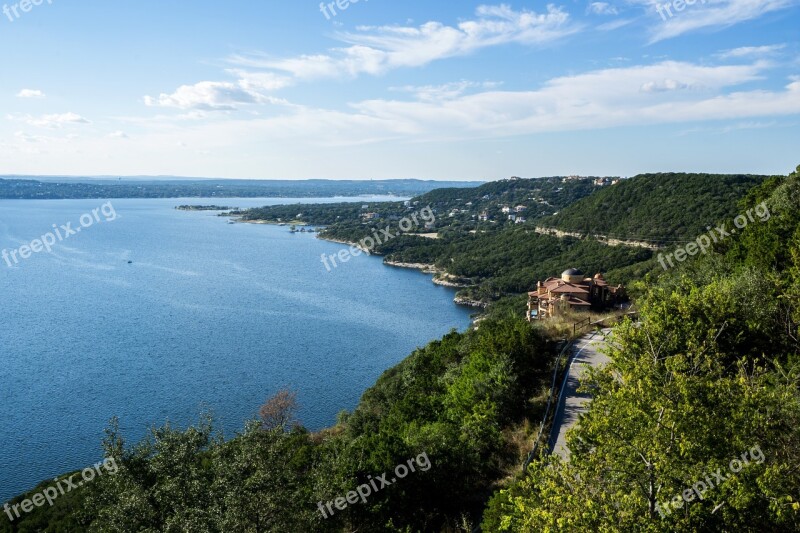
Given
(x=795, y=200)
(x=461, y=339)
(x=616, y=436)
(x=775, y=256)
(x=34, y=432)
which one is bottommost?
(x=34, y=432)

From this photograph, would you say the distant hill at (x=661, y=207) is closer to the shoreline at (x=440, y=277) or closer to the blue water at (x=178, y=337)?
the shoreline at (x=440, y=277)

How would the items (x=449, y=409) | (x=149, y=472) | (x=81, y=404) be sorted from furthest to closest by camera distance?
(x=81, y=404) < (x=449, y=409) < (x=149, y=472)

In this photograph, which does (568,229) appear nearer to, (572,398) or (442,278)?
(442,278)

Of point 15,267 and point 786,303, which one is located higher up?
point 786,303

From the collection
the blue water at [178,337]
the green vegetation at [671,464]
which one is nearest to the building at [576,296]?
the blue water at [178,337]

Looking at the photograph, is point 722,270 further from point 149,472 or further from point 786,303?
point 149,472

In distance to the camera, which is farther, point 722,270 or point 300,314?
point 300,314

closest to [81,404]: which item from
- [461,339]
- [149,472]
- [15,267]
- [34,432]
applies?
[34,432]

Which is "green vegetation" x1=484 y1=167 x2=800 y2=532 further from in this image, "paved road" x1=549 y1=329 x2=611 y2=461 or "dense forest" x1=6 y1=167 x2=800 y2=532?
"paved road" x1=549 y1=329 x2=611 y2=461
